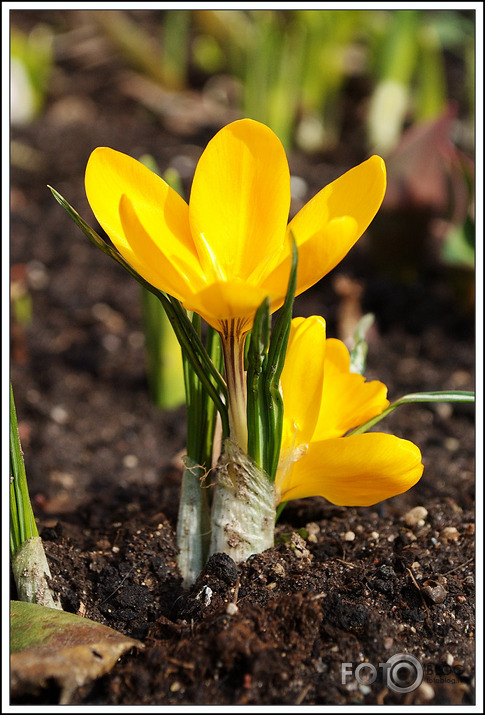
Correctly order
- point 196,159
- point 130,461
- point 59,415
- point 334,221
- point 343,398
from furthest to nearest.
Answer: point 196,159 → point 59,415 → point 130,461 → point 343,398 → point 334,221

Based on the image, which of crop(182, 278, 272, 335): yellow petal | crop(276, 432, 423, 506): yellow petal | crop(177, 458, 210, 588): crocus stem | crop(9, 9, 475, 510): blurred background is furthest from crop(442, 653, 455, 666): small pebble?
crop(9, 9, 475, 510): blurred background

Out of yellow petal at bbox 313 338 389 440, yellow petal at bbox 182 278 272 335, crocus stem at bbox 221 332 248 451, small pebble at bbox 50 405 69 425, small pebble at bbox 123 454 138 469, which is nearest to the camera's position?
yellow petal at bbox 182 278 272 335

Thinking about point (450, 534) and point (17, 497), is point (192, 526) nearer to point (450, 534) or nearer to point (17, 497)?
point (17, 497)

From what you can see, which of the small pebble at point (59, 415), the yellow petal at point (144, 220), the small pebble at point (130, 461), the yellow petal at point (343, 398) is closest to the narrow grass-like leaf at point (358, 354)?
the yellow petal at point (343, 398)

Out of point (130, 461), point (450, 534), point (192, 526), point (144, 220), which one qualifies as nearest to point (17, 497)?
point (192, 526)

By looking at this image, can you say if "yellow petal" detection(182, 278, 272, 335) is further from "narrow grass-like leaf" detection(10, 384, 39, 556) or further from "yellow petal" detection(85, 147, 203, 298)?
"narrow grass-like leaf" detection(10, 384, 39, 556)

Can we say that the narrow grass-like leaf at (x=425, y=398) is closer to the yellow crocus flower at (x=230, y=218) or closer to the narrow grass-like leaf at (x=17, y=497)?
the yellow crocus flower at (x=230, y=218)

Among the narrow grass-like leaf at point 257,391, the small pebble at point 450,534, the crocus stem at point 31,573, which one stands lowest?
the crocus stem at point 31,573
